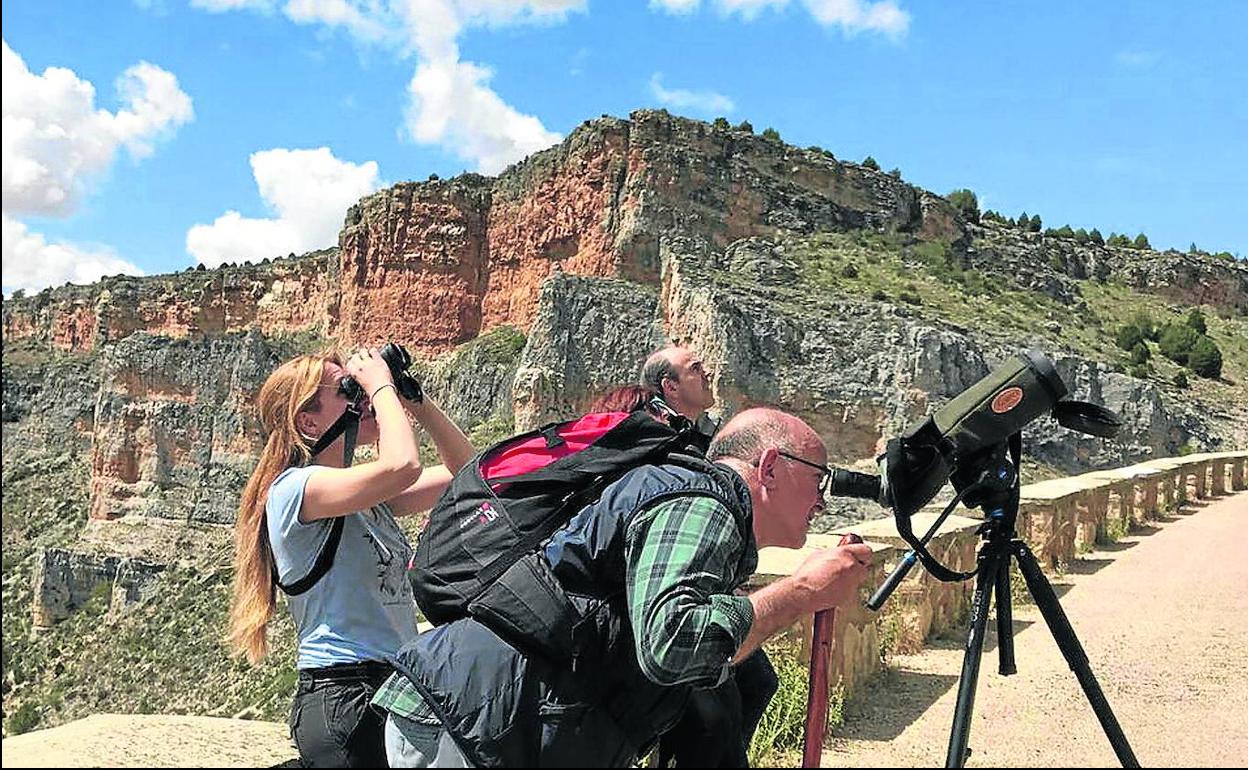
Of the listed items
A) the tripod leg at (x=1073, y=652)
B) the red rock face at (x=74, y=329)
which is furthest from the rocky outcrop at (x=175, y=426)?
the tripod leg at (x=1073, y=652)

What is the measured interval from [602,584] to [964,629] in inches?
200

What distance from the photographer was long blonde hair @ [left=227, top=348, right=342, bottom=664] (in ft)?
9.57

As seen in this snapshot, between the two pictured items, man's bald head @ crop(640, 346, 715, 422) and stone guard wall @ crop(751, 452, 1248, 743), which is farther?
stone guard wall @ crop(751, 452, 1248, 743)

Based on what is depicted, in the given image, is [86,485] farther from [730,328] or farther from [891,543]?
[891,543]

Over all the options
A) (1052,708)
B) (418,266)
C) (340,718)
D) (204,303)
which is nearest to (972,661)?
(340,718)

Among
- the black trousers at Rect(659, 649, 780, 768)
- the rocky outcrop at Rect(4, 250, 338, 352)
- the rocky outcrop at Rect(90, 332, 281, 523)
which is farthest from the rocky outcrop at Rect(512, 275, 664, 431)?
the black trousers at Rect(659, 649, 780, 768)

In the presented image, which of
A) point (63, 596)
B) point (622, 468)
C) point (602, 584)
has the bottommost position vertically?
point (63, 596)

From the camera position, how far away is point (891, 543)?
5812 millimetres

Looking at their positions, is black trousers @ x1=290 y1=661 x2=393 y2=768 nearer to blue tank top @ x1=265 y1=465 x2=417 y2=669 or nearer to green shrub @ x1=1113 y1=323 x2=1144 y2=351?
blue tank top @ x1=265 y1=465 x2=417 y2=669

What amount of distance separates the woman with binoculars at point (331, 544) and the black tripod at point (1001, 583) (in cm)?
122

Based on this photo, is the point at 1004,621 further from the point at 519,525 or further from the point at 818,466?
the point at 519,525

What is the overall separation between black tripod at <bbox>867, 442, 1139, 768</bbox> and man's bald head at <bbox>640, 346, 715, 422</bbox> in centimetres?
182

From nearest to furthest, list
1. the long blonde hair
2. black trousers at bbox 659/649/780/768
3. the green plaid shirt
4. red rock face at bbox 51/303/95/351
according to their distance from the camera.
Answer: the green plaid shirt, black trousers at bbox 659/649/780/768, the long blonde hair, red rock face at bbox 51/303/95/351

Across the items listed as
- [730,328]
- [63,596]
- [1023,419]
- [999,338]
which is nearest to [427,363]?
[63,596]
